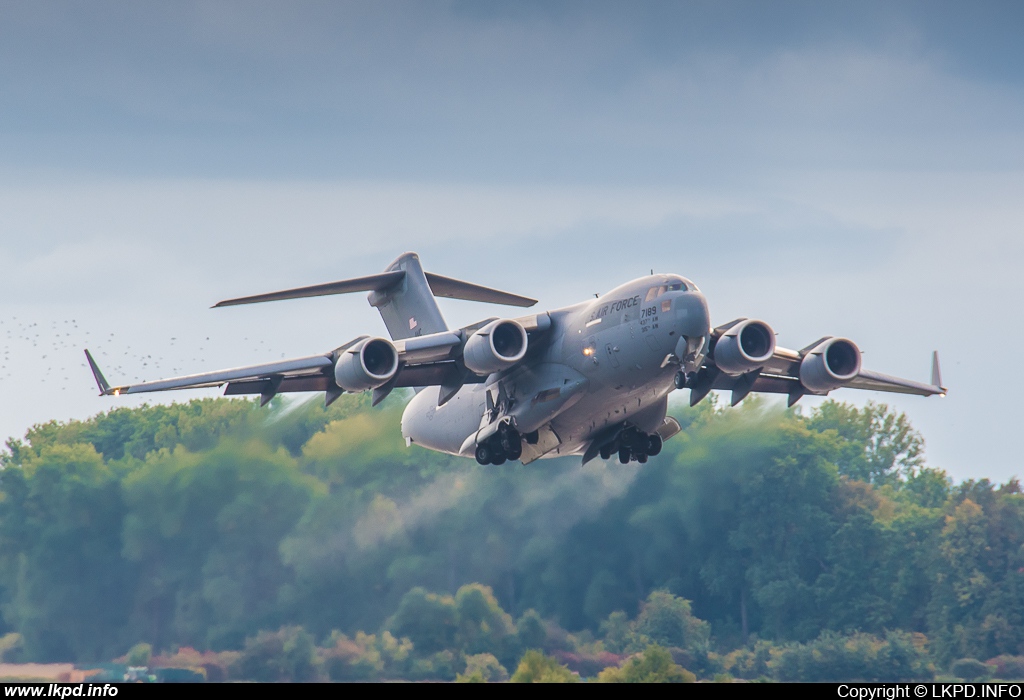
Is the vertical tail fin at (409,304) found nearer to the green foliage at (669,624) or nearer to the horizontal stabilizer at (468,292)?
the horizontal stabilizer at (468,292)

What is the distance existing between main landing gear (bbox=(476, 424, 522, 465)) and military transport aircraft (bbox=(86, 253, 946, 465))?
2 centimetres

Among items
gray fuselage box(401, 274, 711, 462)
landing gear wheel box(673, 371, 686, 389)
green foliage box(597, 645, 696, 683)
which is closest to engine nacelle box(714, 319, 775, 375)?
gray fuselage box(401, 274, 711, 462)

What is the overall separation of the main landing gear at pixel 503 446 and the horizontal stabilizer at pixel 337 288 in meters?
4.47

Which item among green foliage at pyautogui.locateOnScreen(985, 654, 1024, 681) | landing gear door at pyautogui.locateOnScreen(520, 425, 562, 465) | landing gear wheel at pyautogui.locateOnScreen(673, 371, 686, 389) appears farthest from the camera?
green foliage at pyautogui.locateOnScreen(985, 654, 1024, 681)

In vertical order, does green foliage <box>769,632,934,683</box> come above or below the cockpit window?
below

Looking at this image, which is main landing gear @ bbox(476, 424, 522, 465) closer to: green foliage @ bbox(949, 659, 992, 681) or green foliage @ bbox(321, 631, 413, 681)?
green foliage @ bbox(321, 631, 413, 681)

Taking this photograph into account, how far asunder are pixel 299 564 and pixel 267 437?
3.36 meters

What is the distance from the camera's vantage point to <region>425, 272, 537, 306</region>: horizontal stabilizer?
29.4 m

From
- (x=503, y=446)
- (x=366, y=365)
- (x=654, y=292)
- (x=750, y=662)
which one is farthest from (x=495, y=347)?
(x=750, y=662)

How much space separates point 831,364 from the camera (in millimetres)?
26688

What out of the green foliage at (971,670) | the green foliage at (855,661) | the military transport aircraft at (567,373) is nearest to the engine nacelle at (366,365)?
the military transport aircraft at (567,373)

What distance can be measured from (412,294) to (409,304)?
0.21m

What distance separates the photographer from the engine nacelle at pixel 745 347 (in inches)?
1001
